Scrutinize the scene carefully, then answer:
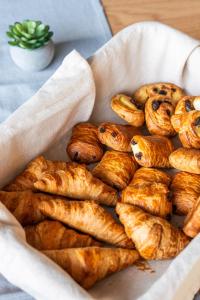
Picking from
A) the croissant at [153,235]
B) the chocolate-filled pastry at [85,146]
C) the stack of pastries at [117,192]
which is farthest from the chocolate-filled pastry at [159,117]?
the croissant at [153,235]

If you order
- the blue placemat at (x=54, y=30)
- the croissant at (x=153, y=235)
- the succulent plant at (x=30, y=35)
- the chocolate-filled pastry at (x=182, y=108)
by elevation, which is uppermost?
the succulent plant at (x=30, y=35)

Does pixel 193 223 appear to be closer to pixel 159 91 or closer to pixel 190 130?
pixel 190 130

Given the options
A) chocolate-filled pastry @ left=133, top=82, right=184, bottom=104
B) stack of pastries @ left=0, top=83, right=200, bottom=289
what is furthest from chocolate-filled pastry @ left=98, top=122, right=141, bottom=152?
chocolate-filled pastry @ left=133, top=82, right=184, bottom=104

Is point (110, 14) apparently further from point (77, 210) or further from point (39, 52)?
point (77, 210)

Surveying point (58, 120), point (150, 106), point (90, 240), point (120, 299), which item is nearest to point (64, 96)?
point (58, 120)

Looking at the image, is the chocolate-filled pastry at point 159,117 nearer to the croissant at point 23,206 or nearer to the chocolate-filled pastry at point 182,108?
the chocolate-filled pastry at point 182,108

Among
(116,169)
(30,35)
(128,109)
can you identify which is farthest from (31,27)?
(116,169)
